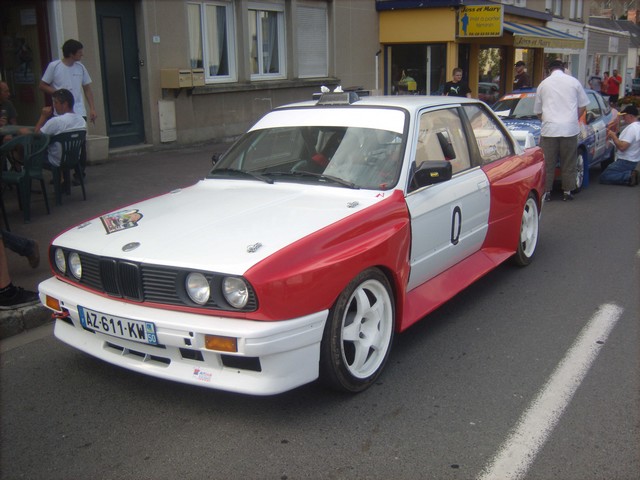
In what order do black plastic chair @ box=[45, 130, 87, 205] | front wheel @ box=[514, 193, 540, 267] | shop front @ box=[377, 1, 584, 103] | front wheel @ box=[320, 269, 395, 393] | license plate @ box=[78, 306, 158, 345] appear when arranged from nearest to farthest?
license plate @ box=[78, 306, 158, 345], front wheel @ box=[320, 269, 395, 393], front wheel @ box=[514, 193, 540, 267], black plastic chair @ box=[45, 130, 87, 205], shop front @ box=[377, 1, 584, 103]

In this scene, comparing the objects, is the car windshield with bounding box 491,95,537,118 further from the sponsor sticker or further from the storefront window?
the storefront window

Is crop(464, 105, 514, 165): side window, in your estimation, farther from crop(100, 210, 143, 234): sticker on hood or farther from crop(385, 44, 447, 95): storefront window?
crop(385, 44, 447, 95): storefront window

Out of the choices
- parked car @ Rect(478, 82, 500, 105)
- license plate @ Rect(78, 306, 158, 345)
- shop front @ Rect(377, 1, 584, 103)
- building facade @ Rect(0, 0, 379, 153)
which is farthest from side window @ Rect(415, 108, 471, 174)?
parked car @ Rect(478, 82, 500, 105)

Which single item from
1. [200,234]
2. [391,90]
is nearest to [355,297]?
[200,234]

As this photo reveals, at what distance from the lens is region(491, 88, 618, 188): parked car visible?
991 centimetres

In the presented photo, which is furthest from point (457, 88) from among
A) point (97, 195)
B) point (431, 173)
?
point (431, 173)

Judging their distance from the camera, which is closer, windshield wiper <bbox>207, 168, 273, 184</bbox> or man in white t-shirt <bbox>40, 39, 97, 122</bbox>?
windshield wiper <bbox>207, 168, 273, 184</bbox>

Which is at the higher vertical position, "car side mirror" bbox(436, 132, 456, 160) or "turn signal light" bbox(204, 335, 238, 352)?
"car side mirror" bbox(436, 132, 456, 160)

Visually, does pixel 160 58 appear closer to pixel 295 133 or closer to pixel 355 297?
pixel 295 133

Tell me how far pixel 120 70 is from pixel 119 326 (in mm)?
9658

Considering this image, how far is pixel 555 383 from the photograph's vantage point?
12.8ft

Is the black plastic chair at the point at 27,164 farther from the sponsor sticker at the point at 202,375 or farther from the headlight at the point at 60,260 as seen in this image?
the sponsor sticker at the point at 202,375

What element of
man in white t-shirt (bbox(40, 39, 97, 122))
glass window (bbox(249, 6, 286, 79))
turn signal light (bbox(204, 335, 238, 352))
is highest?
glass window (bbox(249, 6, 286, 79))

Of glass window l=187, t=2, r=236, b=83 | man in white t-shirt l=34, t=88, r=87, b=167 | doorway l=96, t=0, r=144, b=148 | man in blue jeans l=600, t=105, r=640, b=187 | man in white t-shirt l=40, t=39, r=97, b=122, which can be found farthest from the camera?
glass window l=187, t=2, r=236, b=83
